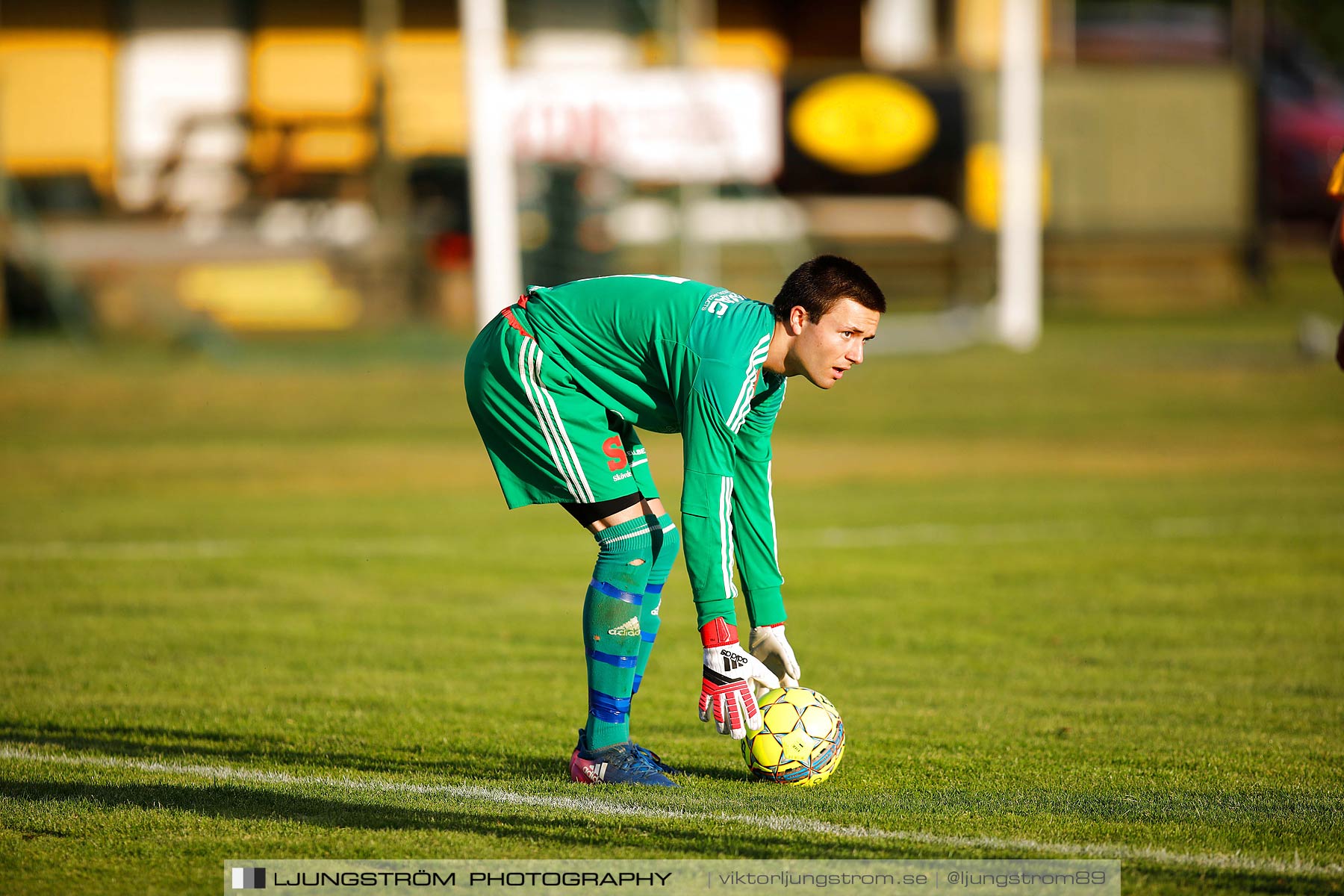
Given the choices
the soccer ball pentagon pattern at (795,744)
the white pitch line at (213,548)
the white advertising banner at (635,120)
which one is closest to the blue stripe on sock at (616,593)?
the soccer ball pentagon pattern at (795,744)

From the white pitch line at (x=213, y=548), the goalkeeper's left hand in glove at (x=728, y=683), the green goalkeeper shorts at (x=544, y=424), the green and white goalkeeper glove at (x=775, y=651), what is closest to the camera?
the goalkeeper's left hand in glove at (x=728, y=683)

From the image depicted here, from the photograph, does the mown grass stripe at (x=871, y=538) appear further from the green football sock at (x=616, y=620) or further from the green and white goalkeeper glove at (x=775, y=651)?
the green and white goalkeeper glove at (x=775, y=651)

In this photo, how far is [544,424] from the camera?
18.9 ft

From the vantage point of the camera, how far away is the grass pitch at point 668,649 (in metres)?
5.25

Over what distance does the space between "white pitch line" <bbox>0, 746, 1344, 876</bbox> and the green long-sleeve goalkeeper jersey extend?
672 millimetres

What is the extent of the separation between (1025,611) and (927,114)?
58.3 ft

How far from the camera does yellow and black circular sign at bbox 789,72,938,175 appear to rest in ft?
84.4

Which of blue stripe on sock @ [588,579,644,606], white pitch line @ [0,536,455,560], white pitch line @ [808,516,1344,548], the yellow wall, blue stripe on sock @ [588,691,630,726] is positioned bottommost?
white pitch line @ [808,516,1344,548]

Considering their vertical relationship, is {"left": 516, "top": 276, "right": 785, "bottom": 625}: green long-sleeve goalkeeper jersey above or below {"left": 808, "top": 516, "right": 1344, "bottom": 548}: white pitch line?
above

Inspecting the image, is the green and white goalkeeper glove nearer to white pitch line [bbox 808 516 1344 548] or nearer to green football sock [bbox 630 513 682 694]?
green football sock [bbox 630 513 682 694]

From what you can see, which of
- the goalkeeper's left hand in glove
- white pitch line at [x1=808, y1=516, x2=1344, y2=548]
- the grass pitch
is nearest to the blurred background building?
the grass pitch

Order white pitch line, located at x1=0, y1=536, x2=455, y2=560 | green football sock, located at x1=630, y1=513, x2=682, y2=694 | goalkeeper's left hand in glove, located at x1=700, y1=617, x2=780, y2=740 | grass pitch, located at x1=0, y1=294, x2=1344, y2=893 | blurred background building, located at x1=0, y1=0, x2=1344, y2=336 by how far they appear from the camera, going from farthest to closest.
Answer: blurred background building, located at x1=0, y1=0, x2=1344, y2=336 → white pitch line, located at x1=0, y1=536, x2=455, y2=560 → green football sock, located at x1=630, y1=513, x2=682, y2=694 → grass pitch, located at x1=0, y1=294, x2=1344, y2=893 → goalkeeper's left hand in glove, located at x1=700, y1=617, x2=780, y2=740

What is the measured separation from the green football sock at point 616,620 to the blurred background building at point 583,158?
17.6m

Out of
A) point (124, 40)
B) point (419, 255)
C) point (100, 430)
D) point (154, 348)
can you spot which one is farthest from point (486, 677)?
point (124, 40)
